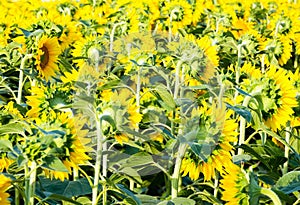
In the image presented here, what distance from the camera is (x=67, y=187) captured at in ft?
6.46

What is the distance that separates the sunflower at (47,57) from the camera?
2.57m

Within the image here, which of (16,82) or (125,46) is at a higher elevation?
(125,46)

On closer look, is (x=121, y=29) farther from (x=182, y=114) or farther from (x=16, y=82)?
(x=182, y=114)

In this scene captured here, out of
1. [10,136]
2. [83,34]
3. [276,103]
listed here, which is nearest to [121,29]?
[83,34]

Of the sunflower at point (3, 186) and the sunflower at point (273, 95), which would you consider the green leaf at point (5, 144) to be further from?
the sunflower at point (273, 95)

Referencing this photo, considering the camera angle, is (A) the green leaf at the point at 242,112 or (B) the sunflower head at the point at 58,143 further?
(A) the green leaf at the point at 242,112

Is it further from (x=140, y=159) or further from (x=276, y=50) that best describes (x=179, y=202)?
(x=276, y=50)

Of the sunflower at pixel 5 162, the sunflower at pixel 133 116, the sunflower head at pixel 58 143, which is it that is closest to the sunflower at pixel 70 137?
the sunflower head at pixel 58 143

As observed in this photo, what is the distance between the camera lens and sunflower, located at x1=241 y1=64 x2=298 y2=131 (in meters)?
2.19

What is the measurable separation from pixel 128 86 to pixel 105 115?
477 mm

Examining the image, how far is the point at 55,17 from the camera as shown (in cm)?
335

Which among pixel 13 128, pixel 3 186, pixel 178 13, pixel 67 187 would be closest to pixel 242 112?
pixel 67 187

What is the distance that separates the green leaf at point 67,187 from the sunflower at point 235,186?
391 millimetres

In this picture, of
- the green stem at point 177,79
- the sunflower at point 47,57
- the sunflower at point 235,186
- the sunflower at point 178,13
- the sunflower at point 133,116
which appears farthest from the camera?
the sunflower at point 178,13
